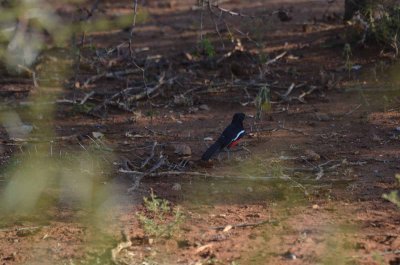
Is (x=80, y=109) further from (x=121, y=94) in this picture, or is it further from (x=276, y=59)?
(x=276, y=59)

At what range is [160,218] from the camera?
3.68 m

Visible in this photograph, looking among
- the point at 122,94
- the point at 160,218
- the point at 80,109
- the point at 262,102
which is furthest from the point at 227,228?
the point at 122,94

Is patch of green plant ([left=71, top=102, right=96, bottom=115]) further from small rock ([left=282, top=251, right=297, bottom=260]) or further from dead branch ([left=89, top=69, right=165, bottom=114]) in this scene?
small rock ([left=282, top=251, right=297, bottom=260])

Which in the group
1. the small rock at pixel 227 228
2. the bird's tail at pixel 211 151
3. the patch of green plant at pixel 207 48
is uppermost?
the patch of green plant at pixel 207 48

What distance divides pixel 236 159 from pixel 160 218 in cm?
108

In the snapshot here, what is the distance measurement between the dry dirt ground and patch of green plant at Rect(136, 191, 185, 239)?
0.12 ft

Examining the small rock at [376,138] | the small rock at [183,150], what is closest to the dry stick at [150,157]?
the small rock at [183,150]

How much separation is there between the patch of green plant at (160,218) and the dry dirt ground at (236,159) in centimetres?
4

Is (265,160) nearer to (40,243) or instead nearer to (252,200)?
(252,200)

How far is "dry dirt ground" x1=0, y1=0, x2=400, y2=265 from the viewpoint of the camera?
340cm

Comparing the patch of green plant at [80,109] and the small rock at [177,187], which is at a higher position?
the patch of green plant at [80,109]

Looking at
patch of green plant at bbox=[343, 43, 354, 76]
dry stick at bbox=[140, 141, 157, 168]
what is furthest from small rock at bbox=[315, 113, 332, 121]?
dry stick at bbox=[140, 141, 157, 168]

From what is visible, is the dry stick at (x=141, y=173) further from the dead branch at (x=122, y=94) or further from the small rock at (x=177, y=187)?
the dead branch at (x=122, y=94)

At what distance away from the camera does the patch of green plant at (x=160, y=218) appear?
347cm
